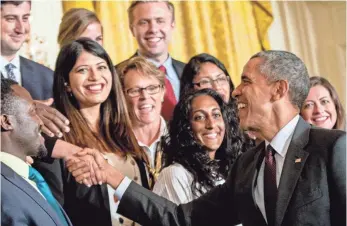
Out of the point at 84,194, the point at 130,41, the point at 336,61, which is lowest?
the point at 84,194

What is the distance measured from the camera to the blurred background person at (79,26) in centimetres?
364

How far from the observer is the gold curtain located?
423 centimetres

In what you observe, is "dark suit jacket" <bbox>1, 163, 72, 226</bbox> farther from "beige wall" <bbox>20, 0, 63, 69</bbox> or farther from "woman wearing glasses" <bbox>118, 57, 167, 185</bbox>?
"beige wall" <bbox>20, 0, 63, 69</bbox>

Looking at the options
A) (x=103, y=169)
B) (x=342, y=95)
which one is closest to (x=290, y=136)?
(x=103, y=169)

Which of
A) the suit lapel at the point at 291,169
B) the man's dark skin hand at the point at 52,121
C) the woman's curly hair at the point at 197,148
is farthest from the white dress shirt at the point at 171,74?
the suit lapel at the point at 291,169

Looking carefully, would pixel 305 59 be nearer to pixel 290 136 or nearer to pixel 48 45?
pixel 48 45

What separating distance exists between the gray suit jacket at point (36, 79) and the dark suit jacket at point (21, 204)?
1.03 m

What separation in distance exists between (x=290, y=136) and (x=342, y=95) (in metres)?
2.02

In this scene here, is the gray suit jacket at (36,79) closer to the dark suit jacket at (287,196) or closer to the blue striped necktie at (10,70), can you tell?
the blue striped necktie at (10,70)

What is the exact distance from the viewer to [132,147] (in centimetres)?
317

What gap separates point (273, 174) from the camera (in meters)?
2.44

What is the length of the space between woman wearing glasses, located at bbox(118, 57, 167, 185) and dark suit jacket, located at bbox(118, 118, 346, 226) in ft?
2.06

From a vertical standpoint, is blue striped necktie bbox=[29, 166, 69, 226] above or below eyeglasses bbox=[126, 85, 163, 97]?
below

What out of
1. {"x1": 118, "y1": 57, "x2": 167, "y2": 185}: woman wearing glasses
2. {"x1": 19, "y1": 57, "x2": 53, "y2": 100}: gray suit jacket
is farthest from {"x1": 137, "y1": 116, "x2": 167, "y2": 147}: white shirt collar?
{"x1": 19, "y1": 57, "x2": 53, "y2": 100}: gray suit jacket
